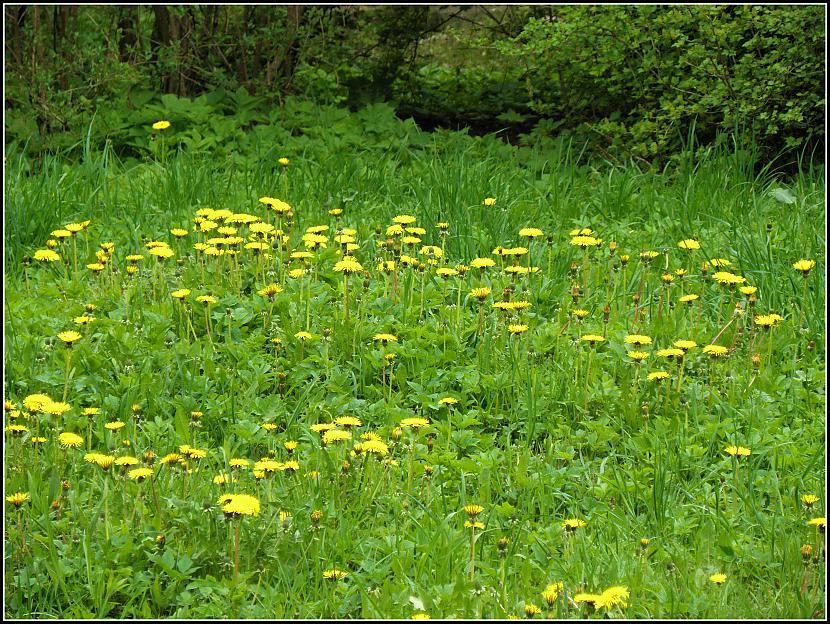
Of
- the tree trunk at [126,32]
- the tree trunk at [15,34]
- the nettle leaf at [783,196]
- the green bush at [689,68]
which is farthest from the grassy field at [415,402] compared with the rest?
the tree trunk at [126,32]

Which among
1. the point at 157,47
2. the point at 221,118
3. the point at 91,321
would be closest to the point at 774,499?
the point at 91,321

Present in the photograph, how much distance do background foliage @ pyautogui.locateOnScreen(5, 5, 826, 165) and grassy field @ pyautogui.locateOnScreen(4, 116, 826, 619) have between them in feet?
2.77

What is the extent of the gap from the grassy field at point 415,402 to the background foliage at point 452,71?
2.77 feet

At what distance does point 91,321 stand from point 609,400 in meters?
2.16

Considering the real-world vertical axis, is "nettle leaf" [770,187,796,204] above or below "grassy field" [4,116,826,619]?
above

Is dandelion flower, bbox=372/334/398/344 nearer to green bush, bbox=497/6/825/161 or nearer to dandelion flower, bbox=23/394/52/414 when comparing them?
dandelion flower, bbox=23/394/52/414

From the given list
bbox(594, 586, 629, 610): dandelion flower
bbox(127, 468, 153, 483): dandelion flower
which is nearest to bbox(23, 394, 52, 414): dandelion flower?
bbox(127, 468, 153, 483): dandelion flower

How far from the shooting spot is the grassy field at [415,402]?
9.32 feet

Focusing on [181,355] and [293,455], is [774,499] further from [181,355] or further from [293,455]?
[181,355]

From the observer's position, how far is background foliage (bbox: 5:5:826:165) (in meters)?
→ 6.54

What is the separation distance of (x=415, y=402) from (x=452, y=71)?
5.39 metres

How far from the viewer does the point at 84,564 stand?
2.84m

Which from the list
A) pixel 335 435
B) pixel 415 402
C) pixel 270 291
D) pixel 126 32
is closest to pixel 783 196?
pixel 415 402

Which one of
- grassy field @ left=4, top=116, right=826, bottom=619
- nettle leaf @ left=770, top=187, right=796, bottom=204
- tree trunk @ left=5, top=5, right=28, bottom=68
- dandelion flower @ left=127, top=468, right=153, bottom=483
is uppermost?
tree trunk @ left=5, top=5, right=28, bottom=68
